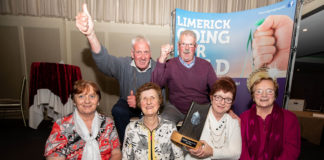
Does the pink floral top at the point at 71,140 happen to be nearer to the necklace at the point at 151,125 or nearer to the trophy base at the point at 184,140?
the necklace at the point at 151,125

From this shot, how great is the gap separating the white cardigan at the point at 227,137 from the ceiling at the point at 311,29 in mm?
3266

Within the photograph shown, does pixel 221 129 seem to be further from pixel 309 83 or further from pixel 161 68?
pixel 309 83

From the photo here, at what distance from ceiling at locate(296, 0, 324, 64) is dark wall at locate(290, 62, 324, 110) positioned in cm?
136

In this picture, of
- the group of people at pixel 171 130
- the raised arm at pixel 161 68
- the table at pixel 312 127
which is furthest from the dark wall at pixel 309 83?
the raised arm at pixel 161 68

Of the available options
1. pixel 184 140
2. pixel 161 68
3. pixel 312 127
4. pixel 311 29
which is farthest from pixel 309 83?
pixel 184 140

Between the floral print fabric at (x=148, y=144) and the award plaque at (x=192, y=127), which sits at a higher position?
the award plaque at (x=192, y=127)

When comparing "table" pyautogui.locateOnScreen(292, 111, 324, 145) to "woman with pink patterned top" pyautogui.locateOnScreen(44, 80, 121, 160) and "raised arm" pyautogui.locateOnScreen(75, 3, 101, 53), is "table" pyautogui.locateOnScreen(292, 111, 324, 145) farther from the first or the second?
"raised arm" pyautogui.locateOnScreen(75, 3, 101, 53)

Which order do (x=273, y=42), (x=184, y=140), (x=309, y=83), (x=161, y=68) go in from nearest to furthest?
(x=184, y=140) → (x=161, y=68) → (x=273, y=42) → (x=309, y=83)

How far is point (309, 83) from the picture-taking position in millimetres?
8102

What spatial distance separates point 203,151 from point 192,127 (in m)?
0.22

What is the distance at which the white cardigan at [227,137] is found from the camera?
4.71ft

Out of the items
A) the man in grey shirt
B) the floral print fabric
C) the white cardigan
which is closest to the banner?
the man in grey shirt

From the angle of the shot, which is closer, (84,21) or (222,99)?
(222,99)

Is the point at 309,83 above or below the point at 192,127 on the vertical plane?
below
